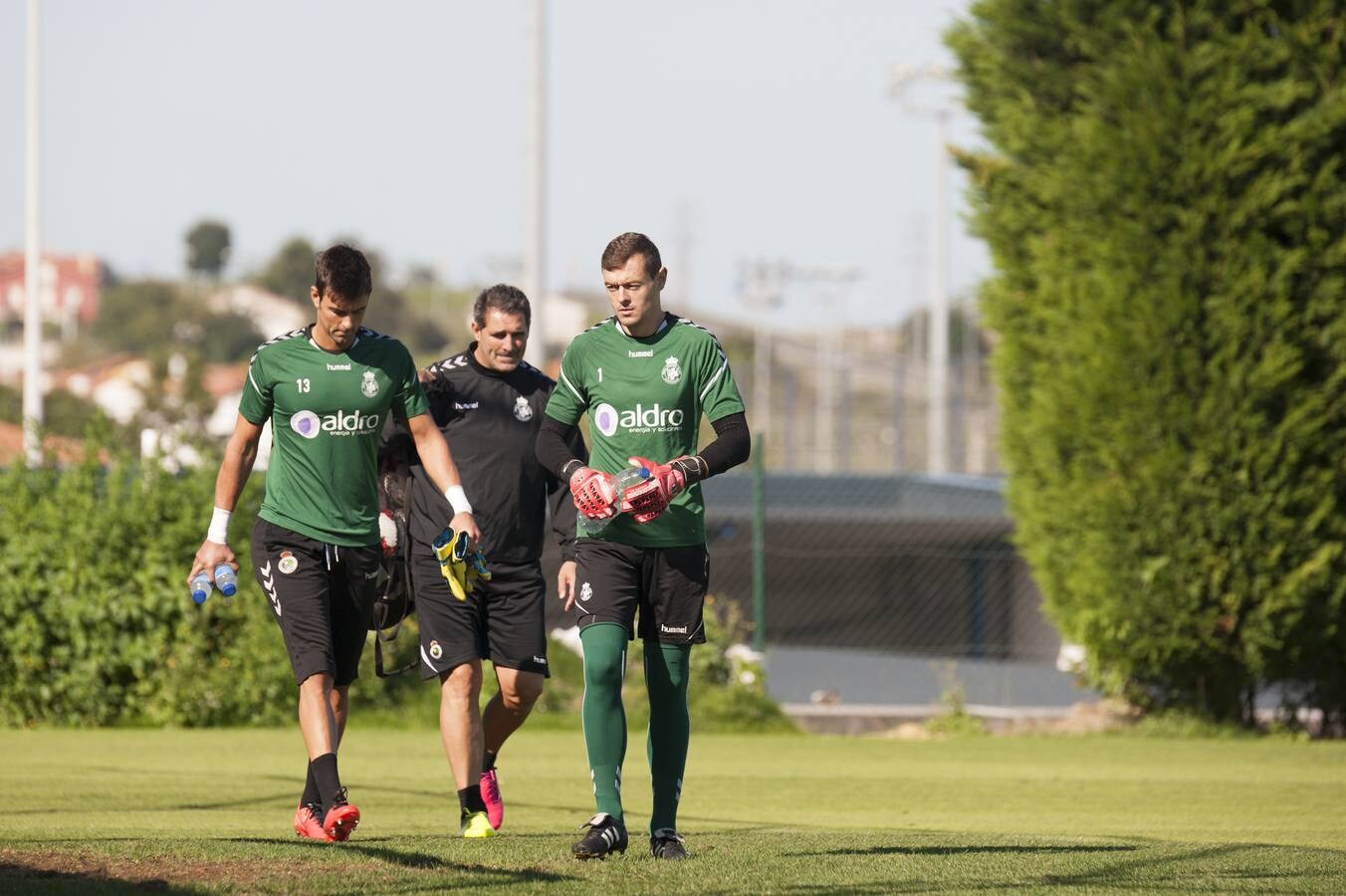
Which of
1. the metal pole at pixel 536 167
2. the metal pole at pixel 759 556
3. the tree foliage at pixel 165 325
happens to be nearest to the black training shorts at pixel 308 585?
the metal pole at pixel 759 556

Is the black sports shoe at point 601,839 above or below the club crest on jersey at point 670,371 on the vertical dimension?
below

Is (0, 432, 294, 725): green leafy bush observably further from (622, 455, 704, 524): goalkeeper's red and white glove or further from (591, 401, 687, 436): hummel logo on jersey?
(622, 455, 704, 524): goalkeeper's red and white glove

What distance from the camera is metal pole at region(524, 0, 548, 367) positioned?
68.1 ft

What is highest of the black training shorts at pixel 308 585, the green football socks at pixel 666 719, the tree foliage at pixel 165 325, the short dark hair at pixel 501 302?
the tree foliage at pixel 165 325

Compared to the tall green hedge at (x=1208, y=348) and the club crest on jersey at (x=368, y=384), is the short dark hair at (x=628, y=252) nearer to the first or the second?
the club crest on jersey at (x=368, y=384)

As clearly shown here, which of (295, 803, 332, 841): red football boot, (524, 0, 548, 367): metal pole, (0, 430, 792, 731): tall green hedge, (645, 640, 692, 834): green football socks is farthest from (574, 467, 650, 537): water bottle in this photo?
(524, 0, 548, 367): metal pole

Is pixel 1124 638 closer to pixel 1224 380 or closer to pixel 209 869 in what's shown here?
pixel 1224 380

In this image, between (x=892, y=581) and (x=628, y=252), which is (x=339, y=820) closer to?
(x=628, y=252)

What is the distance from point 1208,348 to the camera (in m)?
13.3

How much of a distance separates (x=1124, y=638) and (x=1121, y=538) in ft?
2.44

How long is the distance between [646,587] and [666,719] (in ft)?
1.60

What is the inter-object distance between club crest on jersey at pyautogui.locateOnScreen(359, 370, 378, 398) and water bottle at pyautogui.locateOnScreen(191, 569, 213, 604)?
2.90ft

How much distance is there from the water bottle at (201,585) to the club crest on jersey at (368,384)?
88 centimetres

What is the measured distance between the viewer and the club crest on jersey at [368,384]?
273 inches
